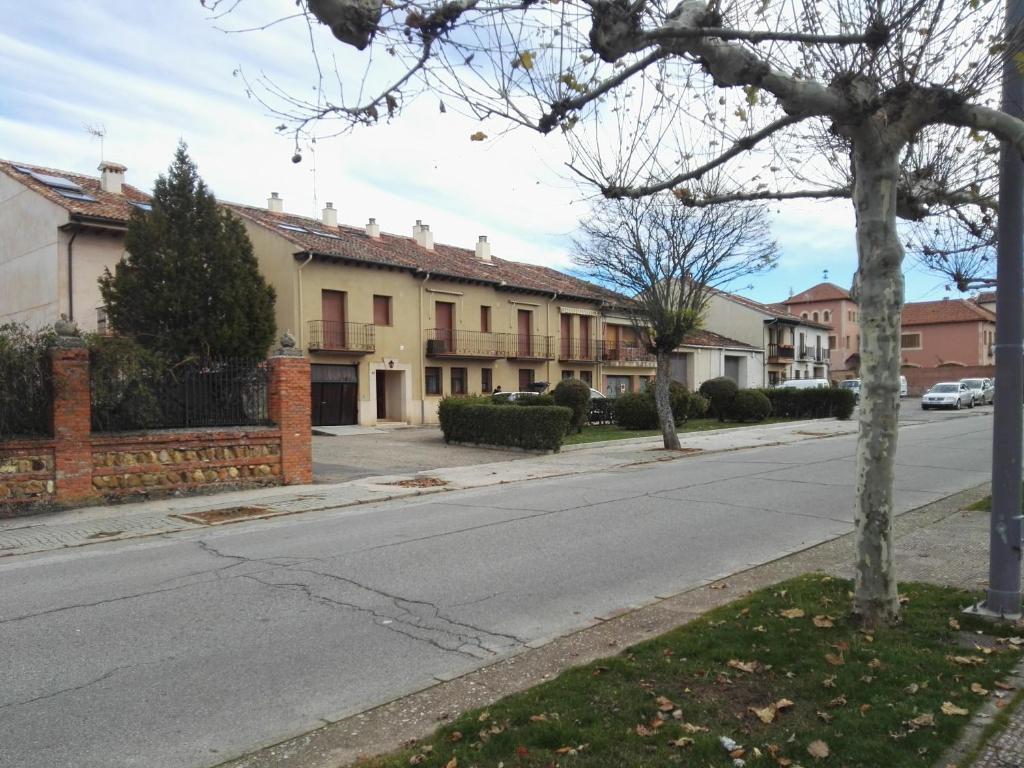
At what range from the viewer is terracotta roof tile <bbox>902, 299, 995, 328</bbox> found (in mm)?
66938

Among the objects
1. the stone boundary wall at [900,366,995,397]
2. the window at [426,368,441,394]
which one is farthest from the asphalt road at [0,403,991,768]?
the stone boundary wall at [900,366,995,397]

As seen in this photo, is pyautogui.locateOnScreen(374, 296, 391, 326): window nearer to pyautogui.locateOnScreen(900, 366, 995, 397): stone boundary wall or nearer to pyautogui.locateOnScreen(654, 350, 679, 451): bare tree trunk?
pyautogui.locateOnScreen(654, 350, 679, 451): bare tree trunk

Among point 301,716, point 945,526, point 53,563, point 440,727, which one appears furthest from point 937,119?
point 53,563

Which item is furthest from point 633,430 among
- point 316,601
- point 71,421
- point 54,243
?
point 316,601

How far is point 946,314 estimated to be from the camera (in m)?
69.9

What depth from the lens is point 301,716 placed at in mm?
4125

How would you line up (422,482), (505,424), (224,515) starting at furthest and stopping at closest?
(505,424) < (422,482) < (224,515)

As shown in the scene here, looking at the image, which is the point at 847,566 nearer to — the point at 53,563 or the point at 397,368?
the point at 53,563

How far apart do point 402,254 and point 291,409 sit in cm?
2019

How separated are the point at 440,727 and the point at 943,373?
67.7m

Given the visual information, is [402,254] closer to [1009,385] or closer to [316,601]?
[316,601]

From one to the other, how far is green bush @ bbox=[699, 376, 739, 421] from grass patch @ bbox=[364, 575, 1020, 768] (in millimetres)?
25915

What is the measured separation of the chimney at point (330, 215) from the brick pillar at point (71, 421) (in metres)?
23.7

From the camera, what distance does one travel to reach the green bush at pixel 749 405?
98.9ft
